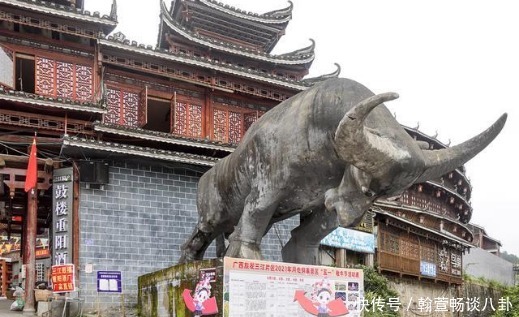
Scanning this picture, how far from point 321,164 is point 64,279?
798 centimetres

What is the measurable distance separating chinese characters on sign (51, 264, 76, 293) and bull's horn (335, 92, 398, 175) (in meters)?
8.25

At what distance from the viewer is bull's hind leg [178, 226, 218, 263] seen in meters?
7.75

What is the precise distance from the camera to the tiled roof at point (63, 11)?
Answer: 14.4m

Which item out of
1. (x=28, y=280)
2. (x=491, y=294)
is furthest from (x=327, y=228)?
(x=491, y=294)

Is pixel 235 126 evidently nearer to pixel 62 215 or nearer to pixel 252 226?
pixel 62 215

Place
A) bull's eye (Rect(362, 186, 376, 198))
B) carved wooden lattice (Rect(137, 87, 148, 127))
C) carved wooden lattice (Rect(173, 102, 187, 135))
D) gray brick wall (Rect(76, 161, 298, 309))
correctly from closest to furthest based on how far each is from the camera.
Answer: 1. bull's eye (Rect(362, 186, 376, 198))
2. gray brick wall (Rect(76, 161, 298, 309))
3. carved wooden lattice (Rect(137, 87, 148, 127))
4. carved wooden lattice (Rect(173, 102, 187, 135))

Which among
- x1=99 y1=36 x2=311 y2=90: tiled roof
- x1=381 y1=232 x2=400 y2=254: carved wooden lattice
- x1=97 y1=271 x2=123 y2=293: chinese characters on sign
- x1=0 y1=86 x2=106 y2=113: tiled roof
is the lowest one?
x1=97 y1=271 x2=123 y2=293: chinese characters on sign

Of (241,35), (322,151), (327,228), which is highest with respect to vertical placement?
(241,35)

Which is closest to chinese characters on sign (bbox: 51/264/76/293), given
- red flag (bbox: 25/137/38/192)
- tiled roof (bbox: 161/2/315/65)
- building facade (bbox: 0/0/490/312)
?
building facade (bbox: 0/0/490/312)

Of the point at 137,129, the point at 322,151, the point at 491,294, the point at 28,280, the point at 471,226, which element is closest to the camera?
the point at 322,151

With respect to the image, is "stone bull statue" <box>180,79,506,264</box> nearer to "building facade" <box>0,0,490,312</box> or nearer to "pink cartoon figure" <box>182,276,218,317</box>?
"pink cartoon figure" <box>182,276,218,317</box>

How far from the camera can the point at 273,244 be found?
1723 centimetres

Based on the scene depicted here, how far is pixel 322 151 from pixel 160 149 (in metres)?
10.5

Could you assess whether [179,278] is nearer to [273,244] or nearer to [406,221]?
[273,244]
